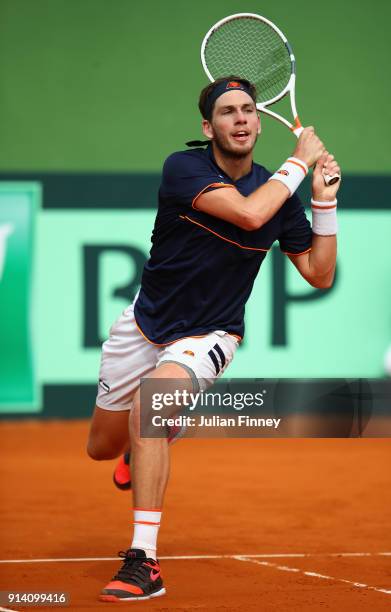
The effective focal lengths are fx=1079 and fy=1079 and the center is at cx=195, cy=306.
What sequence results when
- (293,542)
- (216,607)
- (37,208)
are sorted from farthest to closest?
(37,208) < (293,542) < (216,607)

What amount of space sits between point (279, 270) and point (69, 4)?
11.0 feet

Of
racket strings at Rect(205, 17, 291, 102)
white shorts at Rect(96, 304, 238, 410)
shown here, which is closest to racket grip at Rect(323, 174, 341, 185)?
racket strings at Rect(205, 17, 291, 102)

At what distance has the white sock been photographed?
4047 millimetres

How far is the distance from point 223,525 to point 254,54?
8.17 ft

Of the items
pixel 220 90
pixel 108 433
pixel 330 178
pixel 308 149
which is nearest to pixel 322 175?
pixel 330 178

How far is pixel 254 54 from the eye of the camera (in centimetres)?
505

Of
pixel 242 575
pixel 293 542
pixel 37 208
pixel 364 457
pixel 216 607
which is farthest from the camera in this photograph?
pixel 37 208

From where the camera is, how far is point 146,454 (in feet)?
13.4

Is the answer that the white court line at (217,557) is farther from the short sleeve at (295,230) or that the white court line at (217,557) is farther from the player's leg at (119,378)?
the short sleeve at (295,230)

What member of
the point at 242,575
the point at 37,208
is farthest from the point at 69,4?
the point at 242,575

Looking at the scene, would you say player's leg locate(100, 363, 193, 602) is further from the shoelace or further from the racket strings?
the racket strings

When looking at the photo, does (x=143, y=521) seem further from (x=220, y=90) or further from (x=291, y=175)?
(x=220, y=90)

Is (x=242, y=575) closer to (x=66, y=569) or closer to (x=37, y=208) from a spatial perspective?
(x=66, y=569)

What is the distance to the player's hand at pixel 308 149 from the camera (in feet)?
14.6
